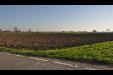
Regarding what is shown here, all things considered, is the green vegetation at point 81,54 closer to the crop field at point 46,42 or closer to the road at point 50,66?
the road at point 50,66

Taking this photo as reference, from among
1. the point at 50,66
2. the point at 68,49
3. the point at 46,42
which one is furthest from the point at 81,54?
the point at 46,42

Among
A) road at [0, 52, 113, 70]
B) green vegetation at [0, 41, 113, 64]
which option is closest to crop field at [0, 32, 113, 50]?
green vegetation at [0, 41, 113, 64]

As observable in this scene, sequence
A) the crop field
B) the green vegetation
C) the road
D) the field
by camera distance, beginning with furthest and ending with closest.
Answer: the crop field → the field → the green vegetation → the road

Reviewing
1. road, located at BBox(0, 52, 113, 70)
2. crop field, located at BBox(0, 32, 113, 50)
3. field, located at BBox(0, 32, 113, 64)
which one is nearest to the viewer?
road, located at BBox(0, 52, 113, 70)

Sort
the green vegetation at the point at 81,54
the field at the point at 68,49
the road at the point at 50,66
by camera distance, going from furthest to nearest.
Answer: the field at the point at 68,49 → the green vegetation at the point at 81,54 → the road at the point at 50,66

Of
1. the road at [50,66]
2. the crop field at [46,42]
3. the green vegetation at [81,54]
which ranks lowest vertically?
the road at [50,66]

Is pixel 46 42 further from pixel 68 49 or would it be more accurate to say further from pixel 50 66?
pixel 50 66

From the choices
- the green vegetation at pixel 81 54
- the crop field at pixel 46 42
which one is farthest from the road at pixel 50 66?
the crop field at pixel 46 42

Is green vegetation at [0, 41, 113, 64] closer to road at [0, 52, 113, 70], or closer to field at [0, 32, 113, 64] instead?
field at [0, 32, 113, 64]

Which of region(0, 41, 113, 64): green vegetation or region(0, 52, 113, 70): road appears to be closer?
region(0, 52, 113, 70): road
